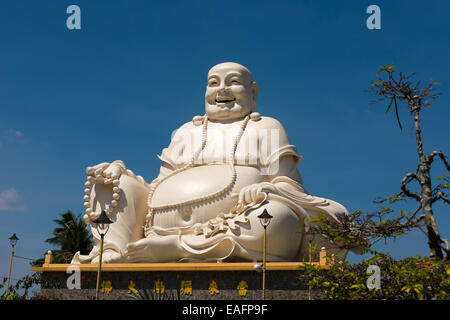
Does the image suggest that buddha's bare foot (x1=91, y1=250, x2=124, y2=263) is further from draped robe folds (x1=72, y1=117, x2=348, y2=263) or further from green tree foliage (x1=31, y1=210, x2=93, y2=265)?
green tree foliage (x1=31, y1=210, x2=93, y2=265)

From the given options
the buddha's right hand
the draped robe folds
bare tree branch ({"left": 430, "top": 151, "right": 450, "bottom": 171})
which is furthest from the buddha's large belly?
bare tree branch ({"left": 430, "top": 151, "right": 450, "bottom": 171})

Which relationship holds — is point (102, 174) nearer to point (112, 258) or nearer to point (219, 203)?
point (112, 258)

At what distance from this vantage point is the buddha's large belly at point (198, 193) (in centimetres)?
884

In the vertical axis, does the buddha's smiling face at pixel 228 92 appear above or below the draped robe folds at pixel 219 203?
above

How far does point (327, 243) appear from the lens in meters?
8.84

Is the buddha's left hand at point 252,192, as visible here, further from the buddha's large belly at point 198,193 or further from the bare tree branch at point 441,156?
the bare tree branch at point 441,156

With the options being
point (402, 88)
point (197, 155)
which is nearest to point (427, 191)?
point (402, 88)

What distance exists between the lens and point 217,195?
8.85 meters

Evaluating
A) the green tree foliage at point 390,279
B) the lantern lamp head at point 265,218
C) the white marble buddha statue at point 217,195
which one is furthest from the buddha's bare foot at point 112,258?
the green tree foliage at point 390,279

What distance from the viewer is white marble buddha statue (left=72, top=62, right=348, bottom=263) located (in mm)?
8359

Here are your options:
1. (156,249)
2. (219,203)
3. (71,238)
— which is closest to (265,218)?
(219,203)

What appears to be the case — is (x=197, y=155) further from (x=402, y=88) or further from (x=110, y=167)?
(x=402, y=88)

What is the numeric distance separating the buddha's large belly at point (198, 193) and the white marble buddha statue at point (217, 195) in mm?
16
